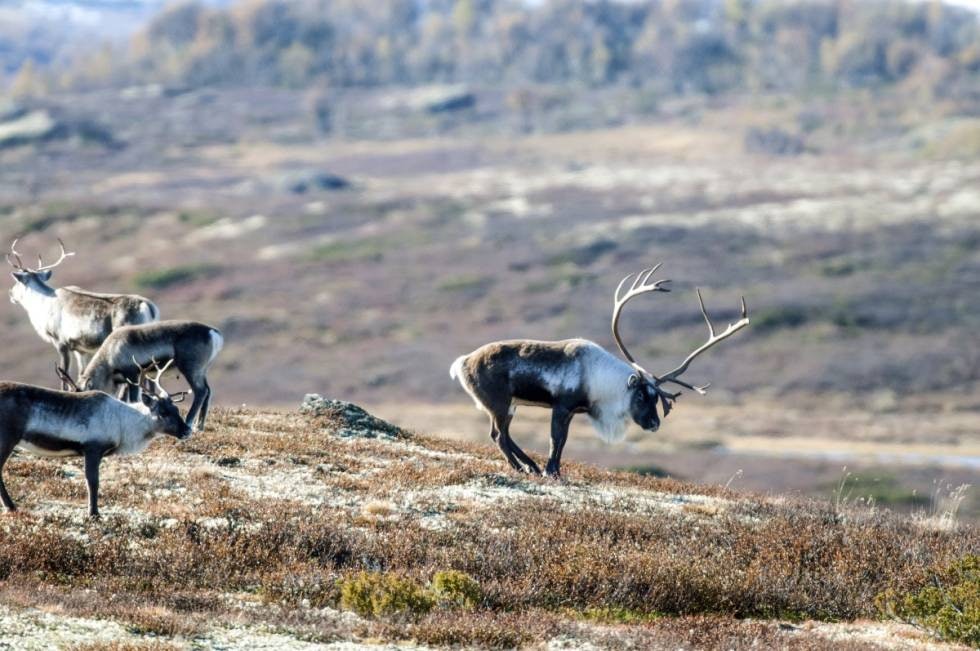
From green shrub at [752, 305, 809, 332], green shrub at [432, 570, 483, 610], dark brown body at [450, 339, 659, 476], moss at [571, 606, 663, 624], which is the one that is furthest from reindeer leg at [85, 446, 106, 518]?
green shrub at [752, 305, 809, 332]

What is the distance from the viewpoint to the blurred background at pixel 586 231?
5169 cm

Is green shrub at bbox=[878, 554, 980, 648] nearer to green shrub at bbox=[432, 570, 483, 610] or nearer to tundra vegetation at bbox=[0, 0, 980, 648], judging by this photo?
tundra vegetation at bbox=[0, 0, 980, 648]

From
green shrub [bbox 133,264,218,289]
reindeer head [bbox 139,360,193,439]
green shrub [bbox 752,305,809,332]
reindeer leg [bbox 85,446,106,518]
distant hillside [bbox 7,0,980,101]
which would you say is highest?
reindeer head [bbox 139,360,193,439]

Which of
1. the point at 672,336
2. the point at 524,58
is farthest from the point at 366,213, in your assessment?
the point at 524,58

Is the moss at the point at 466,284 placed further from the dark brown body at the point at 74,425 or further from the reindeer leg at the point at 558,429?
the dark brown body at the point at 74,425

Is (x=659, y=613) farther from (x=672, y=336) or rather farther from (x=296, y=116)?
(x=296, y=116)

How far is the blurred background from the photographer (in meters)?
51.7

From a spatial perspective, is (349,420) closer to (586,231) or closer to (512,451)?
(512,451)

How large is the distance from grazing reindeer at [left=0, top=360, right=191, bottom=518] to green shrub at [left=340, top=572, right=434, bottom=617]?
320cm

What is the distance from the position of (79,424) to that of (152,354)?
3.79 meters

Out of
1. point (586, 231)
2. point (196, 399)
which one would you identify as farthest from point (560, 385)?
point (586, 231)

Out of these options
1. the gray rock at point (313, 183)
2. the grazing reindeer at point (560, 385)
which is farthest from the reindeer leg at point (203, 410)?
the gray rock at point (313, 183)

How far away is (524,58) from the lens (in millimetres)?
185000

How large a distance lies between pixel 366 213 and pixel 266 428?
7080cm
